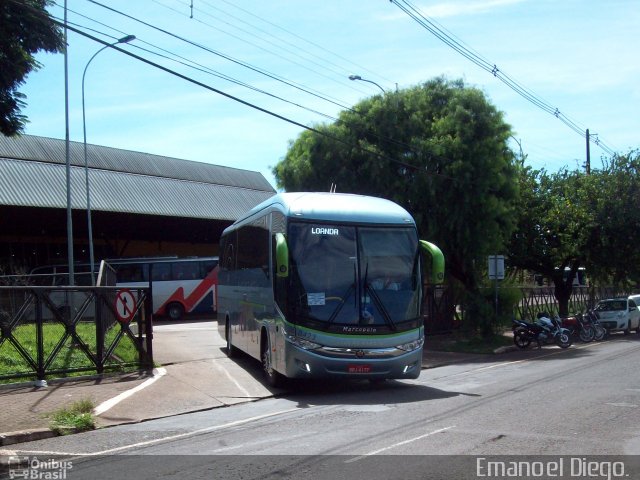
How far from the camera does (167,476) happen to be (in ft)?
24.3

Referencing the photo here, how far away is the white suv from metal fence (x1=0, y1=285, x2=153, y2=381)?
73.2 ft

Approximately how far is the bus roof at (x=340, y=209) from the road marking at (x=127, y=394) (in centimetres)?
430

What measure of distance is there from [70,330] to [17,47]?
5764 mm

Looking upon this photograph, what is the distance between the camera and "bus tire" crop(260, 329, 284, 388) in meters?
14.0

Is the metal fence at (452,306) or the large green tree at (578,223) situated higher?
the large green tree at (578,223)

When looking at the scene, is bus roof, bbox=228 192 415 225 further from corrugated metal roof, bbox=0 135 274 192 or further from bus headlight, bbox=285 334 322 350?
corrugated metal roof, bbox=0 135 274 192

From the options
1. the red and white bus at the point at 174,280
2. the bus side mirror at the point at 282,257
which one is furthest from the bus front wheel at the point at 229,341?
the red and white bus at the point at 174,280

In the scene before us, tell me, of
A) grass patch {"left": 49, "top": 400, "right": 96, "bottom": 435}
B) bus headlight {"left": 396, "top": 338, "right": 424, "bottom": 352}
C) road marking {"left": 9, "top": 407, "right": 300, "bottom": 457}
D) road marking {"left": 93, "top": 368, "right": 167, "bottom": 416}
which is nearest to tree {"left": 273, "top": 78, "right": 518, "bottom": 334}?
bus headlight {"left": 396, "top": 338, "right": 424, "bottom": 352}

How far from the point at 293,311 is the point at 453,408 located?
130 inches

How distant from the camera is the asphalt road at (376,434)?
301 inches

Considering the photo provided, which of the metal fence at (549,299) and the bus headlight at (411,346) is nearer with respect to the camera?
the bus headlight at (411,346)

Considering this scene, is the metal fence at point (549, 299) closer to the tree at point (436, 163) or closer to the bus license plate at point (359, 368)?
the tree at point (436, 163)

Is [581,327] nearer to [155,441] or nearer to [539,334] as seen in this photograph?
[539,334]

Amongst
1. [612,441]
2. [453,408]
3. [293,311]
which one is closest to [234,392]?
[293,311]
